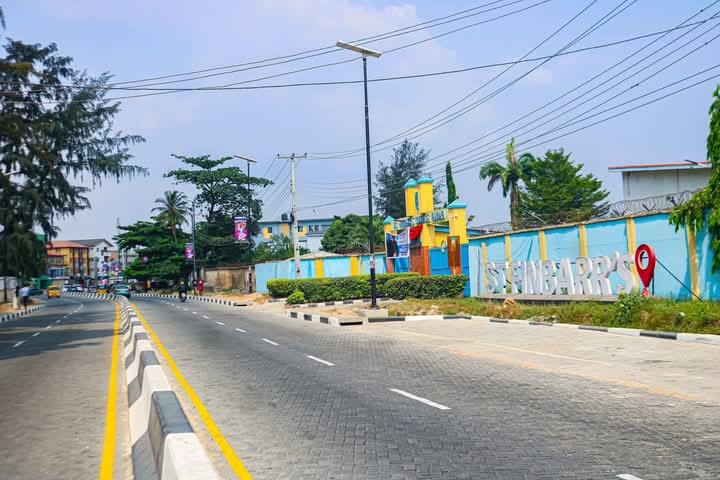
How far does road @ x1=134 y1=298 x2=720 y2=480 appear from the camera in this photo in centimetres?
553

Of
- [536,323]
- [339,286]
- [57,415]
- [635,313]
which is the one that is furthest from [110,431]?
[339,286]

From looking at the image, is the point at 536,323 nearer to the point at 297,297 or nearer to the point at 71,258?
the point at 297,297

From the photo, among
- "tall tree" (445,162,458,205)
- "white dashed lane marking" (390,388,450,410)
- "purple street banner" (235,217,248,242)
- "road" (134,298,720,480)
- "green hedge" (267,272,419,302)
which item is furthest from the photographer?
"tall tree" (445,162,458,205)

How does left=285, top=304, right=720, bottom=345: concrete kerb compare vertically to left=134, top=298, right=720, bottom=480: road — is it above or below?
below

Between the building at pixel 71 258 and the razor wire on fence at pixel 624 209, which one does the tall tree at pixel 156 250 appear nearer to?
the razor wire on fence at pixel 624 209

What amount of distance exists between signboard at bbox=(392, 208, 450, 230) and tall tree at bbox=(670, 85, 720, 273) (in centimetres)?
1964

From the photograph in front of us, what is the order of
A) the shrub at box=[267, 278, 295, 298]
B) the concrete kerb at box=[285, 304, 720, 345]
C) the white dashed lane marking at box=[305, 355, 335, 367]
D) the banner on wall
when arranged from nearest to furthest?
the white dashed lane marking at box=[305, 355, 335, 367] → the concrete kerb at box=[285, 304, 720, 345] → the banner on wall → the shrub at box=[267, 278, 295, 298]

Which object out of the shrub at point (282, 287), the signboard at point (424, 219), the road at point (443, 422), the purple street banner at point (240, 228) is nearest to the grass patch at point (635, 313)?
the road at point (443, 422)

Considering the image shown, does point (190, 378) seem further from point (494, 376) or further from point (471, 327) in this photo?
point (471, 327)

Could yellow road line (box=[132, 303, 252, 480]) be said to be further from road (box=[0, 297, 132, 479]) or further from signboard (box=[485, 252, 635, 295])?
signboard (box=[485, 252, 635, 295])

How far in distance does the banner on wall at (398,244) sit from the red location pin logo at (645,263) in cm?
2029

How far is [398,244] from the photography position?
40906 mm

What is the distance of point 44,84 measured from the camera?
36.8 meters

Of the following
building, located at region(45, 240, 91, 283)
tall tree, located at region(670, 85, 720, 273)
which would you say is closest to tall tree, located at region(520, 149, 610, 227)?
tall tree, located at region(670, 85, 720, 273)
